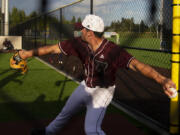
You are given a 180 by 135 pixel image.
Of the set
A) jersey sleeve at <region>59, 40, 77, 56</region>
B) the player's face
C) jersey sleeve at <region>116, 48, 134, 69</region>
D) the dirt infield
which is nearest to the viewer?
jersey sleeve at <region>116, 48, 134, 69</region>

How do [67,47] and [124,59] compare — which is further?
[67,47]

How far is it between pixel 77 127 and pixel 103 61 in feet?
5.98

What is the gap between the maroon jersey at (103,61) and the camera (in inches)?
115

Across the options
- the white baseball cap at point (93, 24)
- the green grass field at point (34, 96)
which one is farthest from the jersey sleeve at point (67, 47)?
the green grass field at point (34, 96)

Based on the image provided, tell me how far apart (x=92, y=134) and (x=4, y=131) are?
6.66 ft

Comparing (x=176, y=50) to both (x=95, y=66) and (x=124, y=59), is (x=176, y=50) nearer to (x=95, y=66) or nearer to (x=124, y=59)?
(x=124, y=59)

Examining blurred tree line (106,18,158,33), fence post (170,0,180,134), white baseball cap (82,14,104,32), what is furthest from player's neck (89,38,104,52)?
blurred tree line (106,18,158,33)

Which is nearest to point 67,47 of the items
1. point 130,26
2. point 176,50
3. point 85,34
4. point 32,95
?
point 85,34

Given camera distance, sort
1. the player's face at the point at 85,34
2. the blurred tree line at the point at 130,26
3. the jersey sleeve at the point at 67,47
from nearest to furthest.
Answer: the player's face at the point at 85,34
the jersey sleeve at the point at 67,47
the blurred tree line at the point at 130,26

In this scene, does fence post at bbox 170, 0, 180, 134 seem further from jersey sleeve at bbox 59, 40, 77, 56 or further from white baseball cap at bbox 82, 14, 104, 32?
jersey sleeve at bbox 59, 40, 77, 56

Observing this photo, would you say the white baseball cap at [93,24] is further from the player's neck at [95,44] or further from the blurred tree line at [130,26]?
the blurred tree line at [130,26]

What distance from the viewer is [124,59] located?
2.87 metres

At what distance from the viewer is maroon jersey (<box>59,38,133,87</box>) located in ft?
9.58

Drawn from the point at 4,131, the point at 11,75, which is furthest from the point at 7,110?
the point at 11,75
